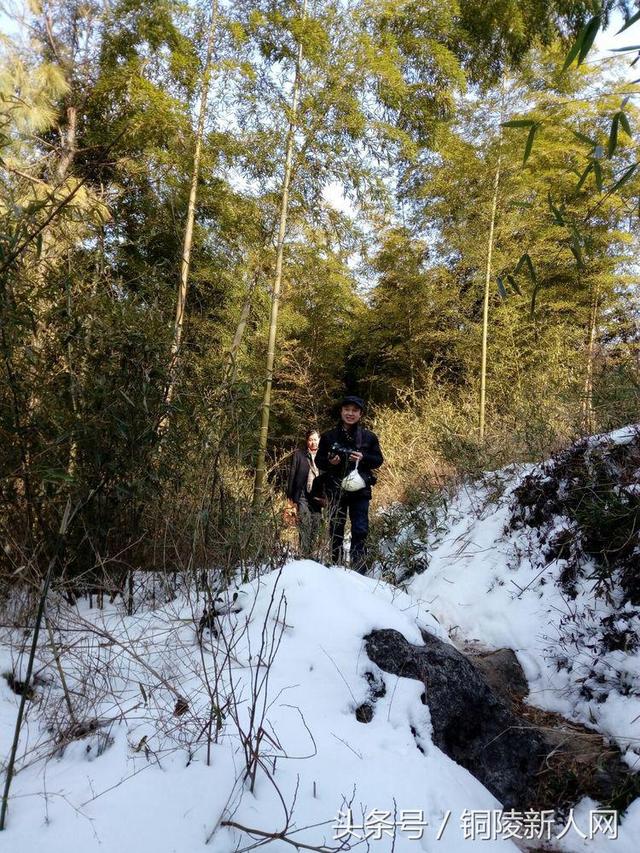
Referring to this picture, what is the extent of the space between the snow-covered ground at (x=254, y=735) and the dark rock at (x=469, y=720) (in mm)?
83

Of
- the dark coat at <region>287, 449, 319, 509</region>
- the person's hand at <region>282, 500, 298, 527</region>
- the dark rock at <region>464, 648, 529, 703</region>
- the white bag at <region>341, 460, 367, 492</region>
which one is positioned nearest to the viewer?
the dark rock at <region>464, 648, 529, 703</region>

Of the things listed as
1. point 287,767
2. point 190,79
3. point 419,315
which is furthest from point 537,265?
point 287,767

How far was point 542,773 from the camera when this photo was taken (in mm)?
2049

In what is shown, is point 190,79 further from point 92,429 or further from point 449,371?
point 449,371

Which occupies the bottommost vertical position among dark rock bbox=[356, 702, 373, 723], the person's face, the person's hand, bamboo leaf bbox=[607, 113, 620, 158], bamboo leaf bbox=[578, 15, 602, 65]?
dark rock bbox=[356, 702, 373, 723]

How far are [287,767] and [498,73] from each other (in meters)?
8.77

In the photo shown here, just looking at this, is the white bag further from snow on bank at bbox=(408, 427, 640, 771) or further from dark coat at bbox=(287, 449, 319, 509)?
dark coat at bbox=(287, 449, 319, 509)

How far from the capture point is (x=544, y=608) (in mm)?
2918

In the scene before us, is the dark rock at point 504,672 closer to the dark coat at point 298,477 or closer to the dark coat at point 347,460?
the dark coat at point 347,460

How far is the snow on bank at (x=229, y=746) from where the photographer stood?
128cm

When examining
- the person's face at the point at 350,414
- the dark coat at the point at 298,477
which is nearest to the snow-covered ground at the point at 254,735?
the person's face at the point at 350,414

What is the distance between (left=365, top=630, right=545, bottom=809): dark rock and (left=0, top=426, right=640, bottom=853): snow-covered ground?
0.08m

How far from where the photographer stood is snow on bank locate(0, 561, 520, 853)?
1279mm

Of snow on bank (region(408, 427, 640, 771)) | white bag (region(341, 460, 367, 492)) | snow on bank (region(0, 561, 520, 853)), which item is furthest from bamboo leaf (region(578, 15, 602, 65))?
white bag (region(341, 460, 367, 492))
